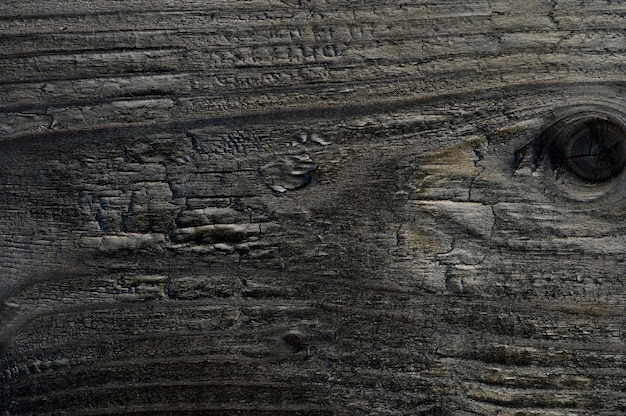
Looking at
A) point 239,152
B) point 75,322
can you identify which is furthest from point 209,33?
point 75,322

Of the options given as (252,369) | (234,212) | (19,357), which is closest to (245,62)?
(234,212)

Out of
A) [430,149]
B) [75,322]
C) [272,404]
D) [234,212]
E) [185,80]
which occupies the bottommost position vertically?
[272,404]

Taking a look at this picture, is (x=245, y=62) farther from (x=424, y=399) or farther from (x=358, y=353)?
(x=424, y=399)

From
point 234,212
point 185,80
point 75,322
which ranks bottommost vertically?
point 75,322

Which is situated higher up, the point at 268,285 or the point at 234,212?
the point at 234,212

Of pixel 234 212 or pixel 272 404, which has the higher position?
pixel 234 212

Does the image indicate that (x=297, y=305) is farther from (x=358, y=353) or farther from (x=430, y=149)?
(x=430, y=149)
